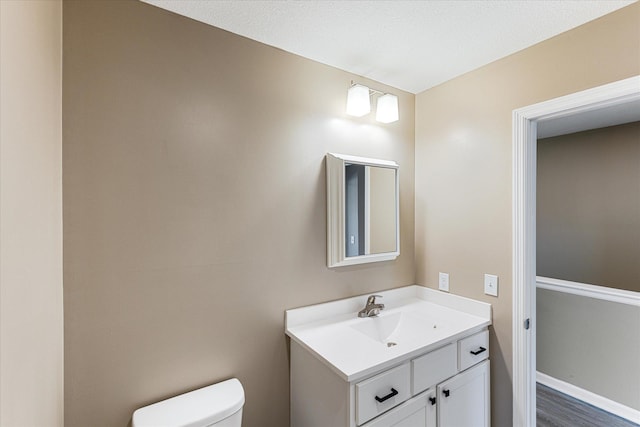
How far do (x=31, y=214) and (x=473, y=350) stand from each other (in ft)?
6.60

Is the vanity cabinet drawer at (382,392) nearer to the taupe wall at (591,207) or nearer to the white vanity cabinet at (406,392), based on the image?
the white vanity cabinet at (406,392)

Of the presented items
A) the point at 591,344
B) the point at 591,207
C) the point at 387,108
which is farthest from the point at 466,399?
the point at 591,207

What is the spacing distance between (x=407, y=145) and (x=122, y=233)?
1.87 meters

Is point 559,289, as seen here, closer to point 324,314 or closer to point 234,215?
point 324,314

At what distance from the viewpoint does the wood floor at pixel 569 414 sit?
6.93 feet

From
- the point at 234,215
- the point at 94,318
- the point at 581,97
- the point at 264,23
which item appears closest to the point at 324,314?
the point at 234,215

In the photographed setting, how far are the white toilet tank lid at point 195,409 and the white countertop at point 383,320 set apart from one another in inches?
15.5

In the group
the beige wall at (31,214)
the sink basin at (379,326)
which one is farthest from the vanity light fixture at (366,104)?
the beige wall at (31,214)

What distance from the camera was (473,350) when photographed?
1678 millimetres

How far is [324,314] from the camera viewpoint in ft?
5.82

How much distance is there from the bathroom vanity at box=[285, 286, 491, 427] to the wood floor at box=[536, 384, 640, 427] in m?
0.89

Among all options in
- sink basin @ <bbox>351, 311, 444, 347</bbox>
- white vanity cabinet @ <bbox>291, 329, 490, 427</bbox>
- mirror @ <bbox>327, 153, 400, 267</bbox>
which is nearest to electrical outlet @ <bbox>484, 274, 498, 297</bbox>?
white vanity cabinet @ <bbox>291, 329, 490, 427</bbox>

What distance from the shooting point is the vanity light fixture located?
1786mm

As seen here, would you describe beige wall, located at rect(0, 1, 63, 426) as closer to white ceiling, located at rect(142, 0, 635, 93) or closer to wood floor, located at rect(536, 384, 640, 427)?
white ceiling, located at rect(142, 0, 635, 93)
